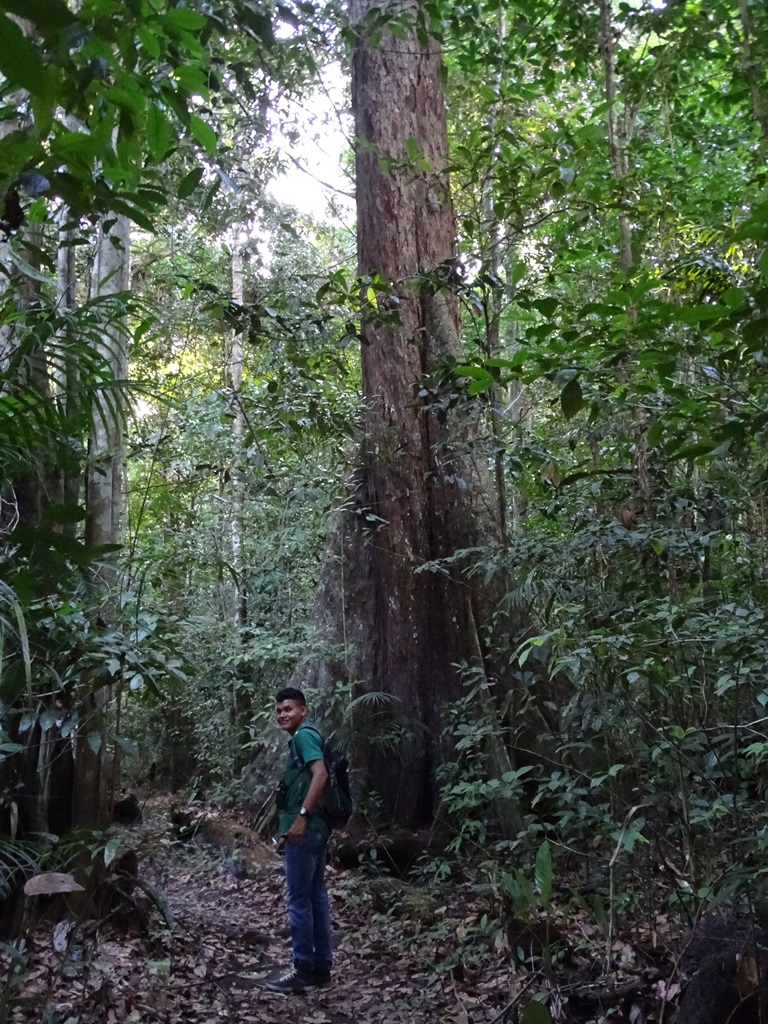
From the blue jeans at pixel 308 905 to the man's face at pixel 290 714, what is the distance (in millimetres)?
600

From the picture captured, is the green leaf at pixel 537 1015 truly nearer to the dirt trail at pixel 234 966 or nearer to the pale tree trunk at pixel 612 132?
the dirt trail at pixel 234 966

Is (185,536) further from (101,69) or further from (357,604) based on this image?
(101,69)

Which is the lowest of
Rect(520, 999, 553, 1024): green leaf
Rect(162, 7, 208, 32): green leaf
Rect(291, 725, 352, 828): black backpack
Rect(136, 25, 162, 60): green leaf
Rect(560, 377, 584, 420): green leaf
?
Rect(520, 999, 553, 1024): green leaf

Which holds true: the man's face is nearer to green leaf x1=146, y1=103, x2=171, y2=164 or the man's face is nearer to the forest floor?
the forest floor

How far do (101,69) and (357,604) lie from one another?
18.2ft

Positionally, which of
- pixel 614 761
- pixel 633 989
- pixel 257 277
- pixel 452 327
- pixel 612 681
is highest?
pixel 257 277

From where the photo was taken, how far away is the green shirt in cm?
480

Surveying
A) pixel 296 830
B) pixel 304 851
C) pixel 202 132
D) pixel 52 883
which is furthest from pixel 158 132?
pixel 304 851

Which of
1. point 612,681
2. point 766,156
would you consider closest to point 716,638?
point 612,681

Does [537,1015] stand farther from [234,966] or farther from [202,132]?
[234,966]

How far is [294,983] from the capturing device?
4.63 m

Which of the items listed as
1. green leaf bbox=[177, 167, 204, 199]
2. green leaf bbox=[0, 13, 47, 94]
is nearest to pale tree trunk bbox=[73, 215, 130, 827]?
green leaf bbox=[177, 167, 204, 199]

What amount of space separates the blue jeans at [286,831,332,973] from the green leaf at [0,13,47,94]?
4180mm

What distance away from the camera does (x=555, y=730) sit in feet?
19.5
